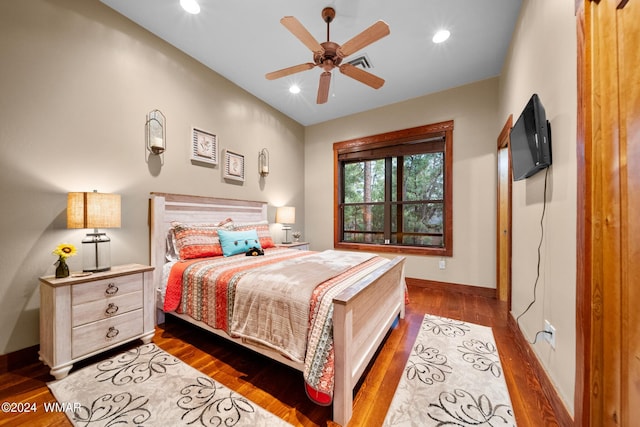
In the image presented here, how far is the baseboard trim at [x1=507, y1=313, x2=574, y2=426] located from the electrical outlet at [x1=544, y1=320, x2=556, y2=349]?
0.71ft

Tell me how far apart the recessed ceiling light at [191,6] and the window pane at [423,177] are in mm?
3388

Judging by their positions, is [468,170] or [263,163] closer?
[468,170]

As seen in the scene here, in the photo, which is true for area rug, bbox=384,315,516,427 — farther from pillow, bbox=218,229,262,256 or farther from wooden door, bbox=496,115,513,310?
pillow, bbox=218,229,262,256

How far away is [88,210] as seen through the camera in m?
1.77

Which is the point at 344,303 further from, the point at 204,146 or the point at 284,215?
the point at 284,215

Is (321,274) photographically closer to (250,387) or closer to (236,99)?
(250,387)

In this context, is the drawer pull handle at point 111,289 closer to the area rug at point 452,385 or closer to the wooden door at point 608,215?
the area rug at point 452,385

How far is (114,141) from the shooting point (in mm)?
2227

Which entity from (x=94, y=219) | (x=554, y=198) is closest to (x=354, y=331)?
(x=554, y=198)

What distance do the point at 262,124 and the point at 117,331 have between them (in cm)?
326

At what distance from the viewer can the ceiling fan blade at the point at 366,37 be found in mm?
1687

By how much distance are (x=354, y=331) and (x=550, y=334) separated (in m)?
1.24

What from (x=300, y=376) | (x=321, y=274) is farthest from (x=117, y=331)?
(x=321, y=274)

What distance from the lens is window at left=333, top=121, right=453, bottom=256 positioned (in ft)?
12.1
